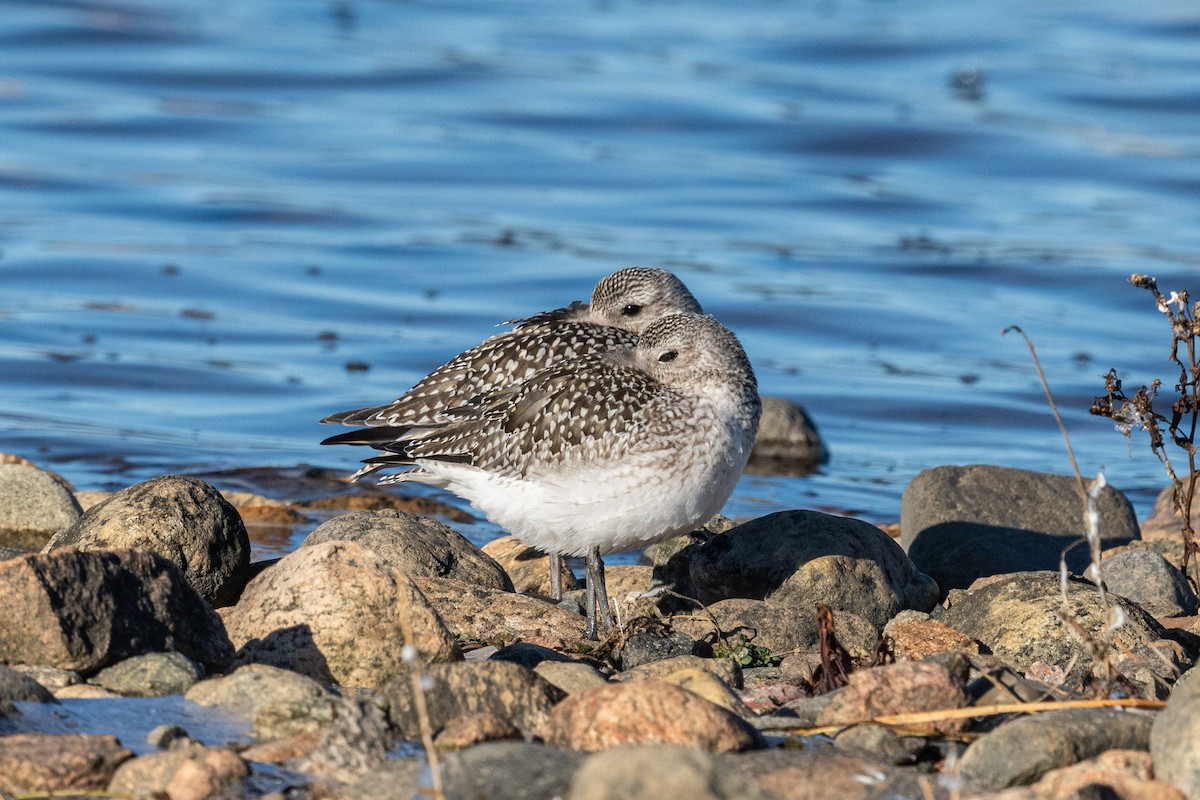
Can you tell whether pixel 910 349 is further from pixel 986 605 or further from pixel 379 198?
pixel 986 605

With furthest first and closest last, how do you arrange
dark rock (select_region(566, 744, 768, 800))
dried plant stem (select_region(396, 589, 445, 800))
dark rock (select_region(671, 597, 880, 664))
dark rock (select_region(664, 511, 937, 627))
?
dark rock (select_region(664, 511, 937, 627)), dark rock (select_region(671, 597, 880, 664)), dried plant stem (select_region(396, 589, 445, 800)), dark rock (select_region(566, 744, 768, 800))

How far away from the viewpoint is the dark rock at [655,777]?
14.1 ft

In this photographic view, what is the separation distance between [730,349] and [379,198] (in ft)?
42.1

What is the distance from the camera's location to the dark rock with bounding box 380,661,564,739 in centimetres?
533

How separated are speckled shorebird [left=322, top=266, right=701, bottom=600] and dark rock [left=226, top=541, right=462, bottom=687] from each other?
2.33 meters

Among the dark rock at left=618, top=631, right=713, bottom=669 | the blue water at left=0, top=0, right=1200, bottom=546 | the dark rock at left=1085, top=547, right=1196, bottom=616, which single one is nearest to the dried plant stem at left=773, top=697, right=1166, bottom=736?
the dark rock at left=618, top=631, right=713, bottom=669

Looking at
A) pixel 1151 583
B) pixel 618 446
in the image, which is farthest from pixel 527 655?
pixel 1151 583

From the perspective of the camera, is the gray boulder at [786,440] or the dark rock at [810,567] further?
the gray boulder at [786,440]

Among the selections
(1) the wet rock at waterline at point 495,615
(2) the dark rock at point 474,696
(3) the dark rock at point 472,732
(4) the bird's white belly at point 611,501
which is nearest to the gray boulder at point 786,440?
(4) the bird's white belly at point 611,501

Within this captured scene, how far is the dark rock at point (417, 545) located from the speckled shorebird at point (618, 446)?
0.80ft

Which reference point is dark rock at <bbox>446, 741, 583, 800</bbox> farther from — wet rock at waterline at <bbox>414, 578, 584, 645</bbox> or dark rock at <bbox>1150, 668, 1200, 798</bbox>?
wet rock at waterline at <bbox>414, 578, 584, 645</bbox>

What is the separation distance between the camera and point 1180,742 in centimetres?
481

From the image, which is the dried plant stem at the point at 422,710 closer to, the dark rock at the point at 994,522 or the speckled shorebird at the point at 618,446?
the speckled shorebird at the point at 618,446

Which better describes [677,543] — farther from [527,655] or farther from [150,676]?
[150,676]
